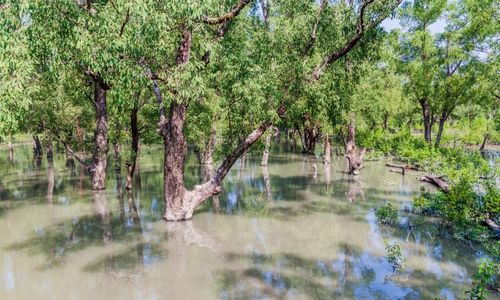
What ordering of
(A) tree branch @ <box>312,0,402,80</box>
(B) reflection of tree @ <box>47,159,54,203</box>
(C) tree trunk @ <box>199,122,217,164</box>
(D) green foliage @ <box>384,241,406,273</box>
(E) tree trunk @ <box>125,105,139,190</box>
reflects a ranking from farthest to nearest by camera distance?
1. (C) tree trunk @ <box>199,122,217,164</box>
2. (B) reflection of tree @ <box>47,159,54,203</box>
3. (E) tree trunk @ <box>125,105,139,190</box>
4. (A) tree branch @ <box>312,0,402,80</box>
5. (D) green foliage @ <box>384,241,406,273</box>

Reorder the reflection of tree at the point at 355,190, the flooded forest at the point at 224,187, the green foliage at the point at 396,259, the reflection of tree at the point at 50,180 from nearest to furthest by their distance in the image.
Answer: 1. the flooded forest at the point at 224,187
2. the green foliage at the point at 396,259
3. the reflection of tree at the point at 355,190
4. the reflection of tree at the point at 50,180

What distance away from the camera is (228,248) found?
14.8m

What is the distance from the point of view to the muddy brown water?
11.2 metres

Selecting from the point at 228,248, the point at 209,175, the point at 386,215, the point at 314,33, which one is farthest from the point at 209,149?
the point at 228,248

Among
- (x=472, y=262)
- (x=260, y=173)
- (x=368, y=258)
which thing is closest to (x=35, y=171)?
(x=260, y=173)

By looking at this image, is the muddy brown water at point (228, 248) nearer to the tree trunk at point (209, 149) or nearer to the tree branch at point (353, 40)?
the tree branch at point (353, 40)

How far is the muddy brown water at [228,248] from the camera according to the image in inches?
442

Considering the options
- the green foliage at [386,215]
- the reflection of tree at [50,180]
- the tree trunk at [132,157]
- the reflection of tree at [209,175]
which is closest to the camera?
the green foliage at [386,215]

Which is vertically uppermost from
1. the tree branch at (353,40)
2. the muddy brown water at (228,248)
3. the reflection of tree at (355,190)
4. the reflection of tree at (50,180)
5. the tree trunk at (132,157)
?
the tree branch at (353,40)

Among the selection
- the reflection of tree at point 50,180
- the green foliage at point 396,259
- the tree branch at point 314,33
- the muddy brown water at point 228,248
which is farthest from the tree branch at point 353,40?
the reflection of tree at point 50,180

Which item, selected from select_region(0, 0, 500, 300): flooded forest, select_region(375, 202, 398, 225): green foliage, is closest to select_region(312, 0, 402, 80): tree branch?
select_region(0, 0, 500, 300): flooded forest

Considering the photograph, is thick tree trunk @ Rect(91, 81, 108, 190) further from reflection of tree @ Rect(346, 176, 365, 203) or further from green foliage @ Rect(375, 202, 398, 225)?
green foliage @ Rect(375, 202, 398, 225)

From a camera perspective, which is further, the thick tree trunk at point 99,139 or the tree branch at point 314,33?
the thick tree trunk at point 99,139

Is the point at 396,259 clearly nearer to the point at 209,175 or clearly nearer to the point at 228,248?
the point at 228,248
